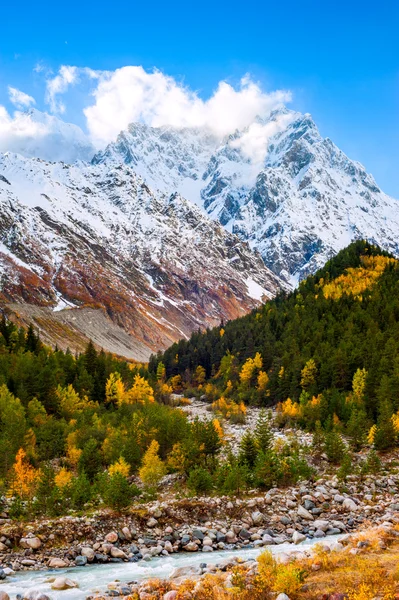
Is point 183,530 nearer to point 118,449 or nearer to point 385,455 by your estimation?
point 118,449

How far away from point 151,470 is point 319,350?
5878cm

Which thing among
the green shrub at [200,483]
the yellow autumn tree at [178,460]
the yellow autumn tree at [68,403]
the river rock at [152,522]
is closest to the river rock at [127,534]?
the river rock at [152,522]

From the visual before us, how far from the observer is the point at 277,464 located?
37.5 metres

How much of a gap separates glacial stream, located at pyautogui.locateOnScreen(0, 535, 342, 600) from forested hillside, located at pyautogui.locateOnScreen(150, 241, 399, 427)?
1318 inches

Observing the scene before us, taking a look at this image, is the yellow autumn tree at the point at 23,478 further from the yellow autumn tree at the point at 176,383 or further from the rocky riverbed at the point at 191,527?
the yellow autumn tree at the point at 176,383

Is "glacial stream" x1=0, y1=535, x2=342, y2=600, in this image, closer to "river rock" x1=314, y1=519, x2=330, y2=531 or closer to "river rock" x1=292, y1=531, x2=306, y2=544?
"river rock" x1=292, y1=531, x2=306, y2=544

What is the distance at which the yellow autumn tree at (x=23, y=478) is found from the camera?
3424cm

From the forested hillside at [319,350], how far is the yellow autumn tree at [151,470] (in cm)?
2518

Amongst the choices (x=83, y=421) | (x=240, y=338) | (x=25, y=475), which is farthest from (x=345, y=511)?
(x=240, y=338)

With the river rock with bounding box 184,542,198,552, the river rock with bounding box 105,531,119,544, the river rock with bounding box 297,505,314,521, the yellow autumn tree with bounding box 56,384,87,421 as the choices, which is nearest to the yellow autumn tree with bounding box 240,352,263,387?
the yellow autumn tree with bounding box 56,384,87,421

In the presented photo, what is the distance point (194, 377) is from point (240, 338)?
18.6 metres

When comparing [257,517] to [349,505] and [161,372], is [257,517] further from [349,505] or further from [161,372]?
[161,372]

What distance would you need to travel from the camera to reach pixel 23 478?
37.0m

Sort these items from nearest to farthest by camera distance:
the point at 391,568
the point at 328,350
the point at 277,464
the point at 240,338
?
1. the point at 391,568
2. the point at 277,464
3. the point at 328,350
4. the point at 240,338
